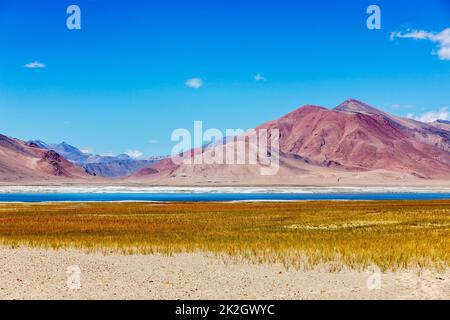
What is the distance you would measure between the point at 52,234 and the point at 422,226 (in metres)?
22.0

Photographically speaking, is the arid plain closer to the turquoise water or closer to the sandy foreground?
the sandy foreground

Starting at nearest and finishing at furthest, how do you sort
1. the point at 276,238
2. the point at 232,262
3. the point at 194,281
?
the point at 194,281 → the point at 232,262 → the point at 276,238

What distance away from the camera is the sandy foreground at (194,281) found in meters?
15.6

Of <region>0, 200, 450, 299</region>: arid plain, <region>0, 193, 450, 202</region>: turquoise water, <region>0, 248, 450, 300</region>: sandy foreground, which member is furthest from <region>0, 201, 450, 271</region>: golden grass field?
<region>0, 193, 450, 202</region>: turquoise water

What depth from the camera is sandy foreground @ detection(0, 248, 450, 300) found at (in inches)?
612

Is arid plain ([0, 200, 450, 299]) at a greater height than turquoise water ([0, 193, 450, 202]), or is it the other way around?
arid plain ([0, 200, 450, 299])

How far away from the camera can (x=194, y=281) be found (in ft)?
57.5

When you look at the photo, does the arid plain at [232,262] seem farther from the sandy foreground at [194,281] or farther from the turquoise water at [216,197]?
the turquoise water at [216,197]

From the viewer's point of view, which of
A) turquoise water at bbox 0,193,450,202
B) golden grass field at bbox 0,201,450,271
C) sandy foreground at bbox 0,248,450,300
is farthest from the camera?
turquoise water at bbox 0,193,450,202

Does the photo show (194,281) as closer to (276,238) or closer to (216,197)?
(276,238)

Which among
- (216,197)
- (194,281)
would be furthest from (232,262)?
(216,197)
